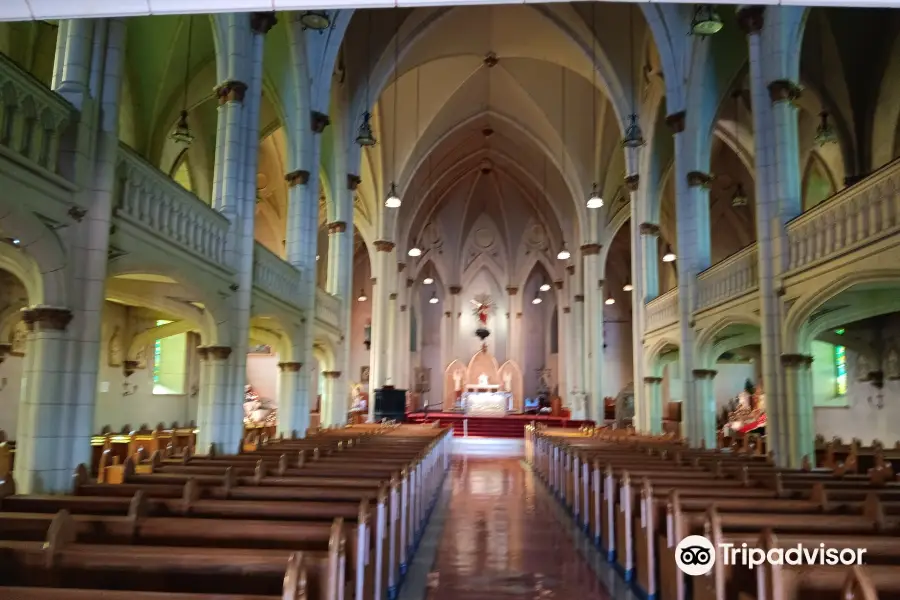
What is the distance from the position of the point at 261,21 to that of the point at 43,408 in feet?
27.7

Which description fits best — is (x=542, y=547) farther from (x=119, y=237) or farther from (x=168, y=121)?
(x=168, y=121)

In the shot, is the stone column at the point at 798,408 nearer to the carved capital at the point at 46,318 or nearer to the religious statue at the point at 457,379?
the carved capital at the point at 46,318

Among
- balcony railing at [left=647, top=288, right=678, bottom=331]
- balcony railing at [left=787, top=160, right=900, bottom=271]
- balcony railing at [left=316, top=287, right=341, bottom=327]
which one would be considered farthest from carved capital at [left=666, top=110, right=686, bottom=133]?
balcony railing at [left=316, top=287, right=341, bottom=327]

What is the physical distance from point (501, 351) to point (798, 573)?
35776mm

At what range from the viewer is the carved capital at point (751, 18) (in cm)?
1238

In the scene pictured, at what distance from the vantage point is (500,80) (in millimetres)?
26000

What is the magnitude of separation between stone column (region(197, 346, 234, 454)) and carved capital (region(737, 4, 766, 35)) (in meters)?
11.3

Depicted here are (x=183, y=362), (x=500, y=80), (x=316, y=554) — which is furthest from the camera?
(x=500, y=80)

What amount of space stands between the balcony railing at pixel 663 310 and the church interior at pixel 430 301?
0.11 meters

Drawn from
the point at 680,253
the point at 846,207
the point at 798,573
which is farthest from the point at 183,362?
the point at 798,573

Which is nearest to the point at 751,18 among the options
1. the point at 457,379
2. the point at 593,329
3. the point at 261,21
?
the point at 261,21

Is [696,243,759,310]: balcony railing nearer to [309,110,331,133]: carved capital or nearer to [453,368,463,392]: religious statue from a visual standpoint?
[309,110,331,133]: carved capital

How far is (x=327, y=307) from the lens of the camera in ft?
62.3

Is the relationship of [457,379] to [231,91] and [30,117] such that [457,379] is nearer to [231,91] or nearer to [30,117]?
[231,91]
